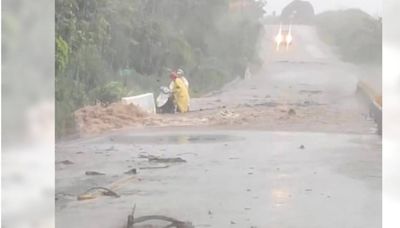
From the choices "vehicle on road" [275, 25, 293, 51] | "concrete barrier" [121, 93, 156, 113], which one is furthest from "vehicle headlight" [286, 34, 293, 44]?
"concrete barrier" [121, 93, 156, 113]

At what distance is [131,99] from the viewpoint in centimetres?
238

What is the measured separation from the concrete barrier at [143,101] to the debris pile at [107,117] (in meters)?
0.01

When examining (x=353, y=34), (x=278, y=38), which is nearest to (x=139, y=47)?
(x=278, y=38)

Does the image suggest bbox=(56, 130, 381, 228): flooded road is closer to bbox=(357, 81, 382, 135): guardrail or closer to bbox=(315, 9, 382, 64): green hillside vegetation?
bbox=(357, 81, 382, 135): guardrail

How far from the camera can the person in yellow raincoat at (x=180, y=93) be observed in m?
2.39

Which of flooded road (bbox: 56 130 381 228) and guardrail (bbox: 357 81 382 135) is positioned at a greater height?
guardrail (bbox: 357 81 382 135)

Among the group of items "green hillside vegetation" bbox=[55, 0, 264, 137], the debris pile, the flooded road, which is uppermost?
"green hillside vegetation" bbox=[55, 0, 264, 137]

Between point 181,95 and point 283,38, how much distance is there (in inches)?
15.4

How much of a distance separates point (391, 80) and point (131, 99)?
33.4 inches

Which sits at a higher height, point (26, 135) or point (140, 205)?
point (26, 135)

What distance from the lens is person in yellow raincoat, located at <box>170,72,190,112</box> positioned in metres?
2.39

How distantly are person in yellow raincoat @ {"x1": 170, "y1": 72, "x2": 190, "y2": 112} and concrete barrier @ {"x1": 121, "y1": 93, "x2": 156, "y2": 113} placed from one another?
0.08m

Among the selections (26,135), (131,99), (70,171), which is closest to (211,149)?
(131,99)

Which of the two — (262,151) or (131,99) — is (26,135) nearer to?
(131,99)
